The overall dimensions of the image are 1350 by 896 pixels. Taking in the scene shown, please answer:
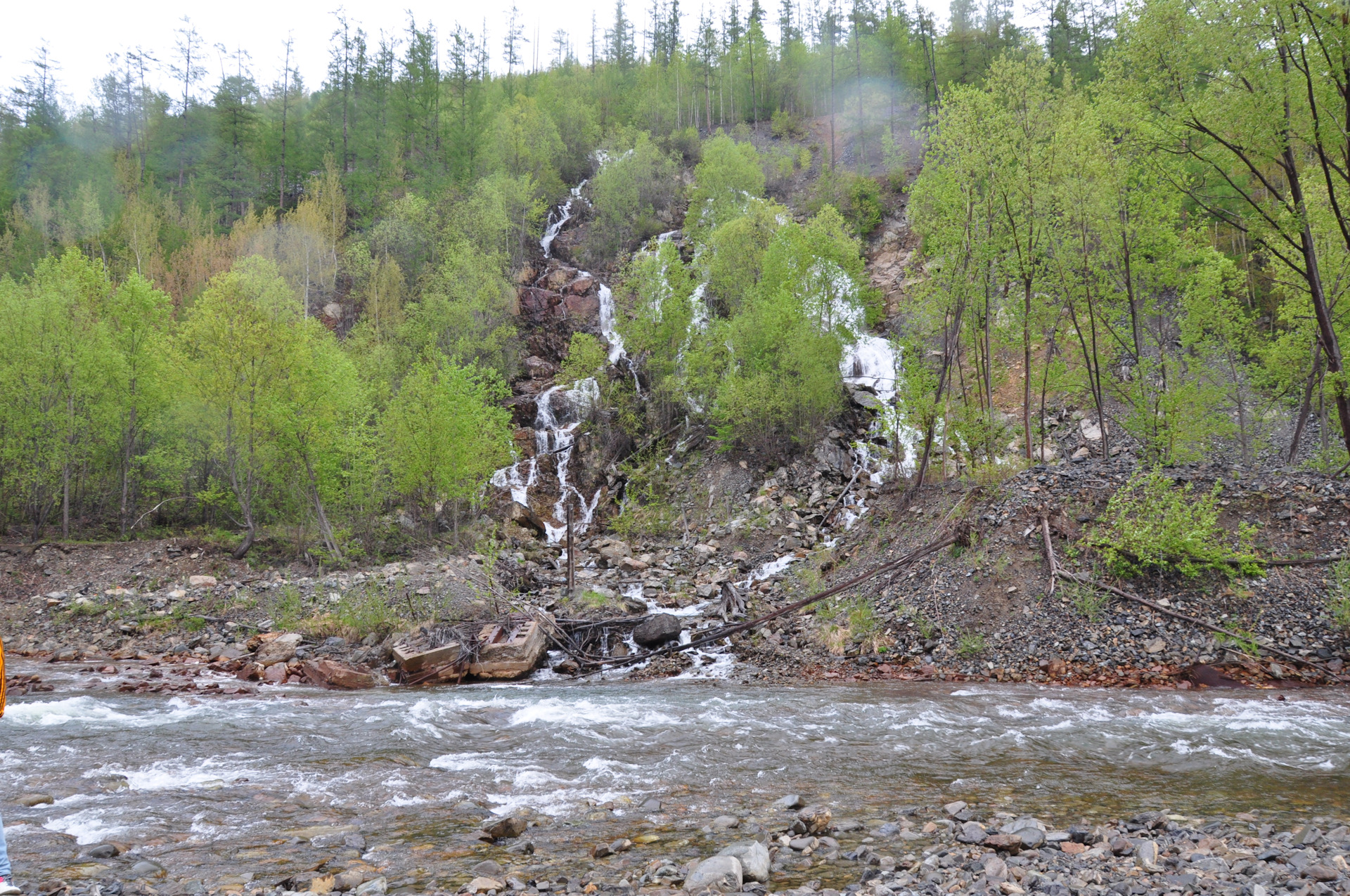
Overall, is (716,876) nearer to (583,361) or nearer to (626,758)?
(626,758)

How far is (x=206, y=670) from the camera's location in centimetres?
1517

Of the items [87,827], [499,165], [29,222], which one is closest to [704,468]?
[87,827]

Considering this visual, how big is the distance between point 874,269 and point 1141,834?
40.7 m

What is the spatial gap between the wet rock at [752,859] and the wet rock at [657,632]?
404 inches

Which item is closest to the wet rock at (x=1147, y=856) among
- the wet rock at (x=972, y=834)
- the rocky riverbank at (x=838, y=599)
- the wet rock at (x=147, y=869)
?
the wet rock at (x=972, y=834)

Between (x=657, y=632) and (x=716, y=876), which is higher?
(x=716, y=876)

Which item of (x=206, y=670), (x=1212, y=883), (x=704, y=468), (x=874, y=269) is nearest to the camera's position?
(x=1212, y=883)

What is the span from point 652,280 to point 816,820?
32.8m

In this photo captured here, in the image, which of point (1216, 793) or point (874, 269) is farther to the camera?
point (874, 269)

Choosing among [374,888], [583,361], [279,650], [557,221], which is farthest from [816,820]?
[557,221]

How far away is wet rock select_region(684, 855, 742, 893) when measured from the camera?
205 inches

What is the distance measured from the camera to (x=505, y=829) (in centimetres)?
661

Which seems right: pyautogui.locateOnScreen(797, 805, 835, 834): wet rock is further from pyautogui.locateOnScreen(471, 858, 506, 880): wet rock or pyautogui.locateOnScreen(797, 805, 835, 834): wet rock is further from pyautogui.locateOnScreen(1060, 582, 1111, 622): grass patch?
pyautogui.locateOnScreen(1060, 582, 1111, 622): grass patch

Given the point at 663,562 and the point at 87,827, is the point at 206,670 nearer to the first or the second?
the point at 87,827
